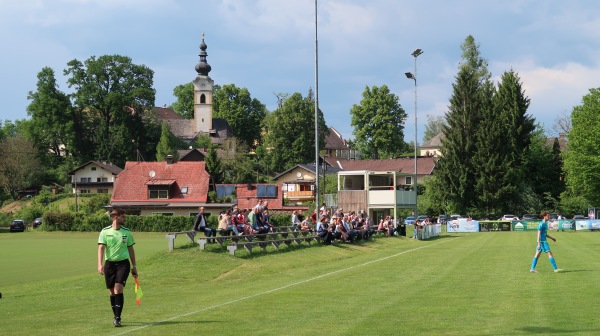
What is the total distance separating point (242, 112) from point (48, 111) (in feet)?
141

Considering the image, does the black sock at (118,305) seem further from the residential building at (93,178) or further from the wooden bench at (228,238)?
the residential building at (93,178)

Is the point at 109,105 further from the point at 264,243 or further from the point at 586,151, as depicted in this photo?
the point at 264,243

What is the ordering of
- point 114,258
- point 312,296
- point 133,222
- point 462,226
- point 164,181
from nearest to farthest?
point 114,258 → point 312,296 → point 462,226 → point 133,222 → point 164,181

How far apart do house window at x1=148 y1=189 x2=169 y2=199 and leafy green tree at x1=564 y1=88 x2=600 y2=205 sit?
148ft

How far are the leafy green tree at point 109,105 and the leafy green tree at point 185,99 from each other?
161 ft

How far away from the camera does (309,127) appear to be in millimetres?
120625

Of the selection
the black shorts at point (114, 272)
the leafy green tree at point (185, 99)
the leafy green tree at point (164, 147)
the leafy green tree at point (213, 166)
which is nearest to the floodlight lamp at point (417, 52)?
the leafy green tree at point (213, 166)

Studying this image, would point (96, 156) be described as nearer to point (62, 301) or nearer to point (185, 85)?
point (185, 85)

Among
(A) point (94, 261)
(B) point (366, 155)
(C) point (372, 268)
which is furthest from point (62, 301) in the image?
(B) point (366, 155)

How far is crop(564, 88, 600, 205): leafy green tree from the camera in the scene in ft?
264

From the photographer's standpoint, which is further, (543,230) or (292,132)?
(292,132)

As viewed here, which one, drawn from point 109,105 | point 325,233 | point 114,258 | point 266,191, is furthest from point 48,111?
point 114,258

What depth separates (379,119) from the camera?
117562mm

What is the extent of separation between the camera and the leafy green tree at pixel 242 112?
145 meters
